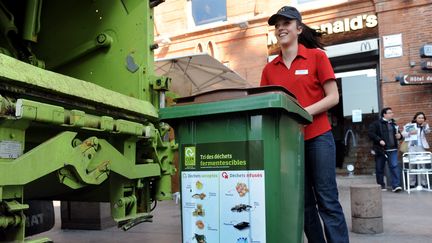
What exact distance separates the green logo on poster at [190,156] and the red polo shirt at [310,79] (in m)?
0.97

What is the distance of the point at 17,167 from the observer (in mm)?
2102

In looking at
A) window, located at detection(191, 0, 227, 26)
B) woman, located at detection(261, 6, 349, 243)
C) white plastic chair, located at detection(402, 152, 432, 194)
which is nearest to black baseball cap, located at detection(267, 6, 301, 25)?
woman, located at detection(261, 6, 349, 243)

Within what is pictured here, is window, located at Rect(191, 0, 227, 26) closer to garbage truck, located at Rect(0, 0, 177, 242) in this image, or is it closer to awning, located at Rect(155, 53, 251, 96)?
awning, located at Rect(155, 53, 251, 96)

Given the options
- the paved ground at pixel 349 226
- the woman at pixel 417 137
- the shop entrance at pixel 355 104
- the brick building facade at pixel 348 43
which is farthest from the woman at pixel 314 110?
the shop entrance at pixel 355 104

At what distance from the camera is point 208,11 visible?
15.1 metres

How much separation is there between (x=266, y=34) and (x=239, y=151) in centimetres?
1142

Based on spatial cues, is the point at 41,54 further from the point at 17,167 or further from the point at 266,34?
the point at 266,34

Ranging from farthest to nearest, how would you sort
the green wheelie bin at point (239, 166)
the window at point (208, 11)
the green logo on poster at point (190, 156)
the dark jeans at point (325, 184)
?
the window at point (208, 11)
the dark jeans at point (325, 184)
the green logo on poster at point (190, 156)
the green wheelie bin at point (239, 166)

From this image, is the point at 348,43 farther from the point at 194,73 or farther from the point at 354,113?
the point at 194,73

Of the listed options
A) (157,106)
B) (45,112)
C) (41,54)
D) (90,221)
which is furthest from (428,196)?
(45,112)

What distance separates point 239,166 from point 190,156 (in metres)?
0.35

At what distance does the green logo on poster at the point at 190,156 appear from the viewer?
2769mm

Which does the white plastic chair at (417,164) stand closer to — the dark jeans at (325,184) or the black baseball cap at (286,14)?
the dark jeans at (325,184)

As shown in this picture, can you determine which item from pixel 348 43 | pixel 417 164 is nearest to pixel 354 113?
pixel 348 43
